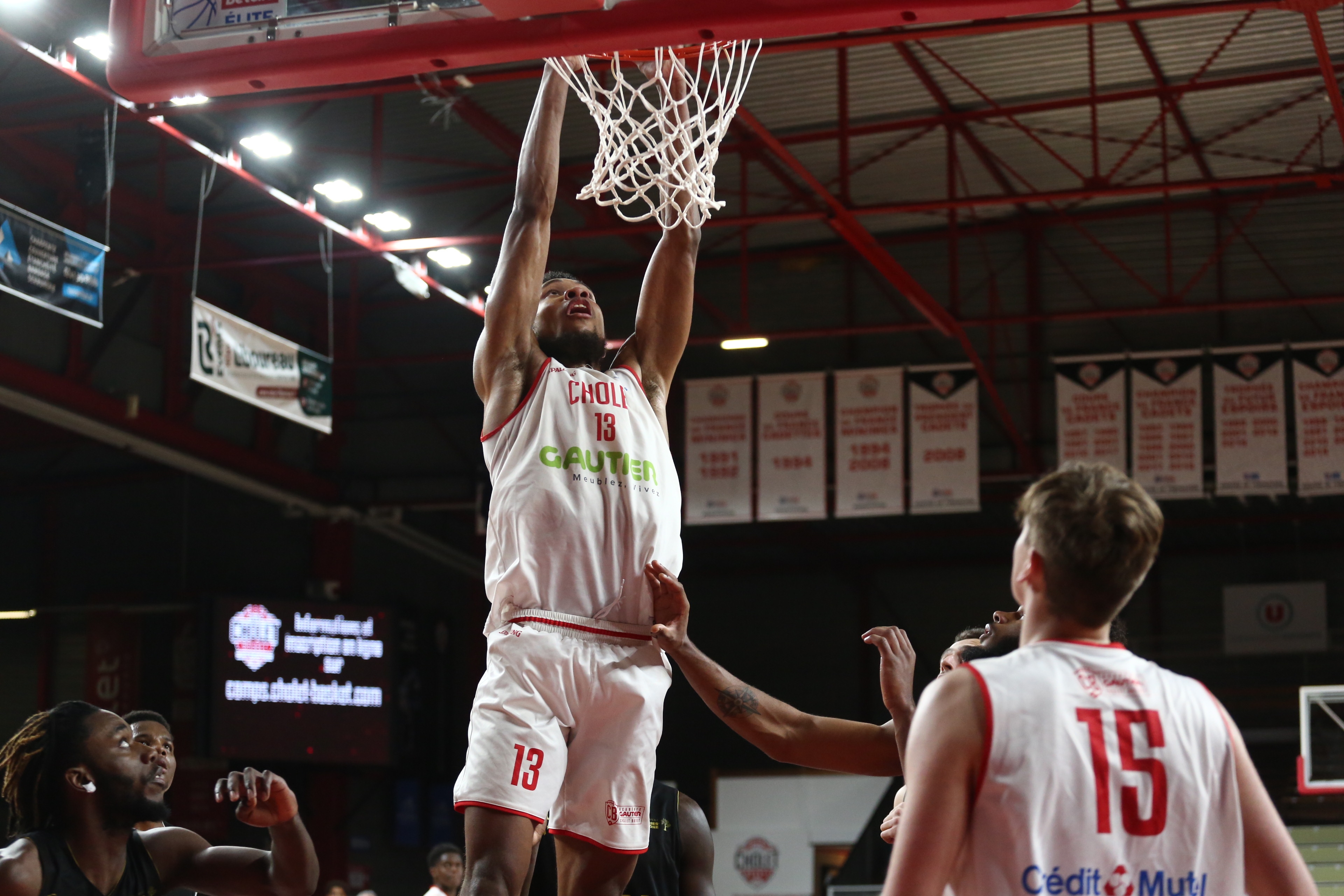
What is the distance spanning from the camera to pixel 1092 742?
107 inches

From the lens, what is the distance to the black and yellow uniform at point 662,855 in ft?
20.4

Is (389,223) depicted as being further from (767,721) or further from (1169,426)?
(767,721)

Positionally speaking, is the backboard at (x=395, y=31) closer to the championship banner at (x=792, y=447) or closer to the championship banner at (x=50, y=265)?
the championship banner at (x=50, y=265)

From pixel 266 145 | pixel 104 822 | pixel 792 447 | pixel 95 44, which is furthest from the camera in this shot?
pixel 792 447

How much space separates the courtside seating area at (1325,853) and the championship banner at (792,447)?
6.29 metres

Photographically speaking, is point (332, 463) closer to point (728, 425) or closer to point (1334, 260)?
point (728, 425)

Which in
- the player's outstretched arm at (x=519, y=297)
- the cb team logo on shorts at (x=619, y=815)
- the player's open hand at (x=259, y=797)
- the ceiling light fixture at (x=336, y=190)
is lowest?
the cb team logo on shorts at (x=619, y=815)

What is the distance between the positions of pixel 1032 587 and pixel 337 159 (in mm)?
15996

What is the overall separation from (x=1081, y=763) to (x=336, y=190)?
13562mm

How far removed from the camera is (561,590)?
4488mm

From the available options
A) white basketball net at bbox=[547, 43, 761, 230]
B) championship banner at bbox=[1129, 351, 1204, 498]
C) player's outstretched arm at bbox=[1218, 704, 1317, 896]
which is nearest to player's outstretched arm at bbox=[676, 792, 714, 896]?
white basketball net at bbox=[547, 43, 761, 230]

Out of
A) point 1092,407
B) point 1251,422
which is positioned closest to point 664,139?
point 1092,407

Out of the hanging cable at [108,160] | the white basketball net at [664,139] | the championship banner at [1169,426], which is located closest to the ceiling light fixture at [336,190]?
the hanging cable at [108,160]

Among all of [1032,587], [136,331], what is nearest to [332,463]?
[136,331]
